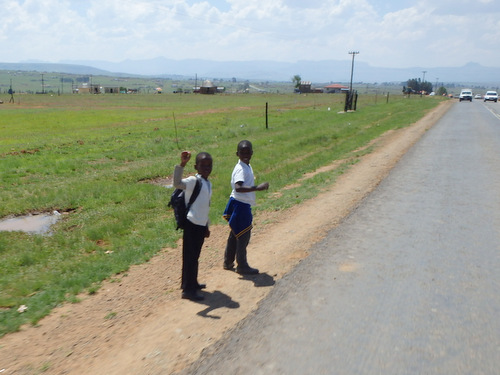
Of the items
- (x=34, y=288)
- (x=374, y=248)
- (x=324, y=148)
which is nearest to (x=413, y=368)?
(x=374, y=248)

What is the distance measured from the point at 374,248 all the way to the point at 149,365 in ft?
11.7

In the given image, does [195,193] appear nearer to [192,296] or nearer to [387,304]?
[192,296]

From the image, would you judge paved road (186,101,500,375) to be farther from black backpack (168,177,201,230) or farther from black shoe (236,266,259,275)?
black backpack (168,177,201,230)

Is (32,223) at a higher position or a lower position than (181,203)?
lower

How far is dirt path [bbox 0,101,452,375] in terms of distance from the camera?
371 centimetres

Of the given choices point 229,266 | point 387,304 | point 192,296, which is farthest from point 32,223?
point 387,304

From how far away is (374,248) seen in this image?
19.8ft

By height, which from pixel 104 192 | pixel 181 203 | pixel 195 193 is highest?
pixel 195 193

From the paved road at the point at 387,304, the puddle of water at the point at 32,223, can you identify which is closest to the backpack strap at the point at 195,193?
the paved road at the point at 387,304

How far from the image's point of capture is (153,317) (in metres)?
4.43

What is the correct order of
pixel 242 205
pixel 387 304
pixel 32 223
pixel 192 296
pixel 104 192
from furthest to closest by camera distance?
pixel 104 192
pixel 32 223
pixel 242 205
pixel 192 296
pixel 387 304

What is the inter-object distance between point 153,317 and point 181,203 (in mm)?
1160

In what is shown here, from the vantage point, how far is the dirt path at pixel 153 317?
3705 mm

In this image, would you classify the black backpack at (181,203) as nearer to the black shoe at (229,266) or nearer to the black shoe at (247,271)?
the black shoe at (247,271)
